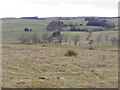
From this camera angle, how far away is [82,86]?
39.8 ft

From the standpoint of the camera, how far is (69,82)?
1286cm

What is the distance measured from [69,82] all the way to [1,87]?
3203 millimetres

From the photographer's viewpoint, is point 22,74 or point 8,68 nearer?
point 22,74

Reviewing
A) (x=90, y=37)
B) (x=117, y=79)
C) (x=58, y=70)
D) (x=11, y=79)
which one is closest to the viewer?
(x=11, y=79)

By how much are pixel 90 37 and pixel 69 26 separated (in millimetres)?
32159

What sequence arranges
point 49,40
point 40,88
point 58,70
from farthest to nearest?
point 49,40 → point 58,70 → point 40,88

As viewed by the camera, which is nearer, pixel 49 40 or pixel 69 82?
pixel 69 82

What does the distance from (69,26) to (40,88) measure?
146 metres

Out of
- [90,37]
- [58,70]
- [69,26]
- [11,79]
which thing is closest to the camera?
[11,79]

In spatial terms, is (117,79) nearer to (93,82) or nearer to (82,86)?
(93,82)

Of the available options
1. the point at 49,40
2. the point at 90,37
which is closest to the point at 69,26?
the point at 90,37

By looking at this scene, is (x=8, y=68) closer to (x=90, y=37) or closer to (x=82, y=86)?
(x=82, y=86)

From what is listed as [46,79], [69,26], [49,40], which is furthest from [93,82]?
[69,26]

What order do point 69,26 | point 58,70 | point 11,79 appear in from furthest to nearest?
point 69,26, point 58,70, point 11,79
